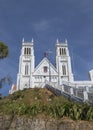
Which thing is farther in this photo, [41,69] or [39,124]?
[41,69]

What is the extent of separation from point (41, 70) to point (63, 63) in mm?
8821

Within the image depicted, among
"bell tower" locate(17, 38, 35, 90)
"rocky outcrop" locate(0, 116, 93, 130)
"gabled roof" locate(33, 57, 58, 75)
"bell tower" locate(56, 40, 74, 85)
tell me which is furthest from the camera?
"gabled roof" locate(33, 57, 58, 75)

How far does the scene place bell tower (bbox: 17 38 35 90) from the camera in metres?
68.7

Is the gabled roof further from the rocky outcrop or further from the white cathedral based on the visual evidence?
the rocky outcrop

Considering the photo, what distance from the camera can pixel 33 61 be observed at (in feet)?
248

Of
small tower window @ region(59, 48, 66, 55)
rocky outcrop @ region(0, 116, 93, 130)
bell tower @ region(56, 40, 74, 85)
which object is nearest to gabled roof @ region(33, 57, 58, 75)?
bell tower @ region(56, 40, 74, 85)

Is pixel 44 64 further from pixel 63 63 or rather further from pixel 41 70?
pixel 63 63

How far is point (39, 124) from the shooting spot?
49.3ft

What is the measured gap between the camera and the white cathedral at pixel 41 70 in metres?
68.8

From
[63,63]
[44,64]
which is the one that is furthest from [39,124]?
[63,63]

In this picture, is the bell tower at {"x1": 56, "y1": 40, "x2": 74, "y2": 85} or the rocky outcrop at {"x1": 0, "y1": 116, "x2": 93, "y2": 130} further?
the bell tower at {"x1": 56, "y1": 40, "x2": 74, "y2": 85}

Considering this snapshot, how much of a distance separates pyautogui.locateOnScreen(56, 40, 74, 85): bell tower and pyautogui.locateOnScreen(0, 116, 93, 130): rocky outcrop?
171ft

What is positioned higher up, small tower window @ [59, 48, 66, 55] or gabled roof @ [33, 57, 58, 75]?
small tower window @ [59, 48, 66, 55]

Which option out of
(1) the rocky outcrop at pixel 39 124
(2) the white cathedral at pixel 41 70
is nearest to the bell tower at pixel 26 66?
(2) the white cathedral at pixel 41 70
